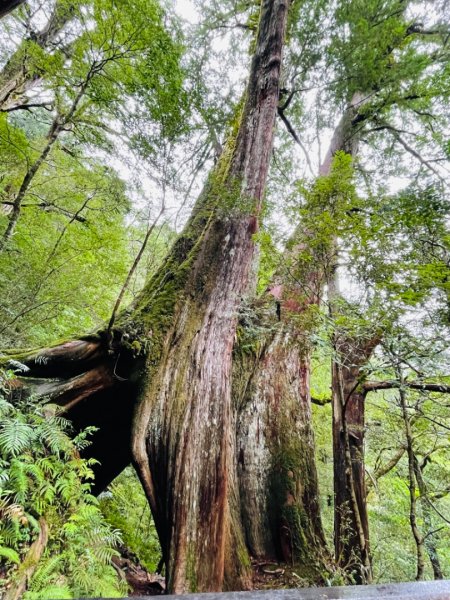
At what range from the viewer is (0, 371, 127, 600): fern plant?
4.92 ft

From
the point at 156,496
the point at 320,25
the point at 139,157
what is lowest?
the point at 156,496

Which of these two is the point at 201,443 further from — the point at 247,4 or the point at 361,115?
the point at 247,4

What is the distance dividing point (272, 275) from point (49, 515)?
296 cm

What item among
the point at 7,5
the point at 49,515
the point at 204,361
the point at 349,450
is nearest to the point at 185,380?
the point at 204,361

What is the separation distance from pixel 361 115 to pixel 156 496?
7.65 meters

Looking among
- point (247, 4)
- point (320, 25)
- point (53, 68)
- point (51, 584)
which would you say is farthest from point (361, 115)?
point (51, 584)

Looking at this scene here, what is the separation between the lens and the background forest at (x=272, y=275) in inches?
86.1

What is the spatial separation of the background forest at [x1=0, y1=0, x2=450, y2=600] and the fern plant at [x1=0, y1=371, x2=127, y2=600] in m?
0.01

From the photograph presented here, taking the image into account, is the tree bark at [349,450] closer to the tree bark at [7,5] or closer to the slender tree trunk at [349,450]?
the slender tree trunk at [349,450]

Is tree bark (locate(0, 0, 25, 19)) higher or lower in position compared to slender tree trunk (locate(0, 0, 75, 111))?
lower

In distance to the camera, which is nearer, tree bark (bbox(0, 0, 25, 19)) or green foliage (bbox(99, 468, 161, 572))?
tree bark (bbox(0, 0, 25, 19))

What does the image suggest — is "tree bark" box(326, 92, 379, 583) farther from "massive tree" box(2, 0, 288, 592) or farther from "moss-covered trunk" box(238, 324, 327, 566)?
"massive tree" box(2, 0, 288, 592)

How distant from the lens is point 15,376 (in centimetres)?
259

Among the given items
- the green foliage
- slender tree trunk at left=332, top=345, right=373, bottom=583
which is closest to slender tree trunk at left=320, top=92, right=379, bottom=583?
slender tree trunk at left=332, top=345, right=373, bottom=583
